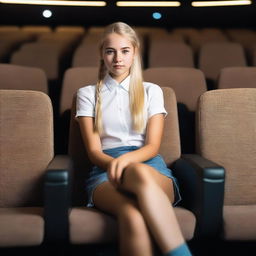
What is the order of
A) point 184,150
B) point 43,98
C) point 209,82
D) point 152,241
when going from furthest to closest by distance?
point 209,82 → point 184,150 → point 43,98 → point 152,241

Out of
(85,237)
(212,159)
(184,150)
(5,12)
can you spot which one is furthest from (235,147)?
(5,12)

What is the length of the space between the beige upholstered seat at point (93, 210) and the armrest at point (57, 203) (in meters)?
0.01

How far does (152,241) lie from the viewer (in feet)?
1.67

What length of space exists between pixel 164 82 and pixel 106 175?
317 mm

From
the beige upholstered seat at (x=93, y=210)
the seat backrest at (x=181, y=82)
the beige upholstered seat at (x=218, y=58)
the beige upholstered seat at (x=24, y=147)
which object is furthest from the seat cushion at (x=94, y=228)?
the beige upholstered seat at (x=218, y=58)

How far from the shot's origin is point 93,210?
0.59m

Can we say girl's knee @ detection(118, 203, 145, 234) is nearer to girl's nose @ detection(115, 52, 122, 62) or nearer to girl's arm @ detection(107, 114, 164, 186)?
girl's arm @ detection(107, 114, 164, 186)

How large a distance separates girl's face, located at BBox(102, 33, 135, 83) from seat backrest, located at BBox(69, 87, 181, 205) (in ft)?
0.33

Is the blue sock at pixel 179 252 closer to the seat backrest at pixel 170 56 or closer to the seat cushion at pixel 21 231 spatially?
the seat cushion at pixel 21 231

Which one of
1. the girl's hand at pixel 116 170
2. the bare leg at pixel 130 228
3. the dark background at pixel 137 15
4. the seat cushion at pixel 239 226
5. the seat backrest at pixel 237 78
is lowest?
the seat cushion at pixel 239 226

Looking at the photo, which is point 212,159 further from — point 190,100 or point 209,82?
point 209,82

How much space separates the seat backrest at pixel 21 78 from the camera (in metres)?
0.86

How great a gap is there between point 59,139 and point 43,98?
0.17 metres

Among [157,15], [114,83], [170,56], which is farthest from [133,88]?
[157,15]
